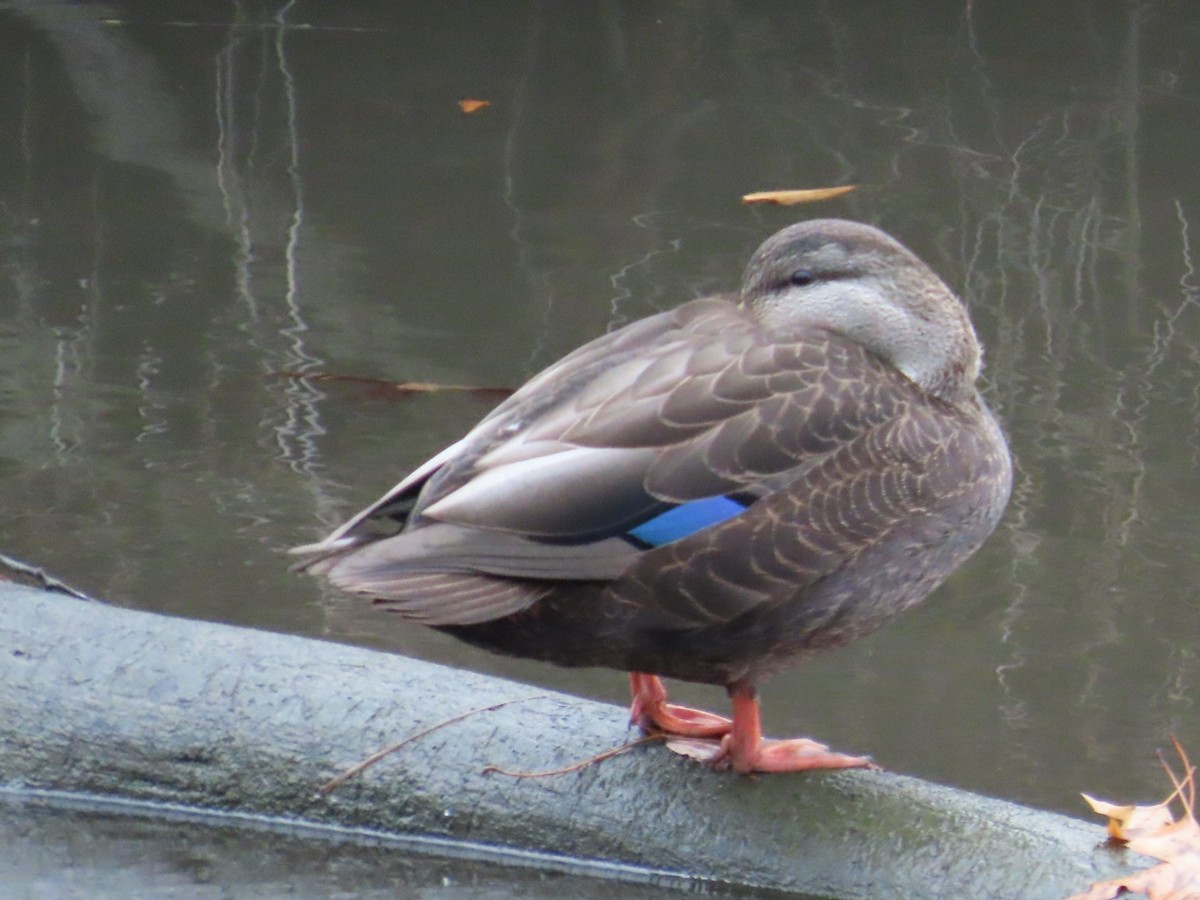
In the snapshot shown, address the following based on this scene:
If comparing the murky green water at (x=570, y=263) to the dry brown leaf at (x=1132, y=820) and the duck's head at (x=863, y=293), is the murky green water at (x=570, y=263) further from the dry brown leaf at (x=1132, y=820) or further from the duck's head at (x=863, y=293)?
the duck's head at (x=863, y=293)

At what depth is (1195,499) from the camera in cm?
550

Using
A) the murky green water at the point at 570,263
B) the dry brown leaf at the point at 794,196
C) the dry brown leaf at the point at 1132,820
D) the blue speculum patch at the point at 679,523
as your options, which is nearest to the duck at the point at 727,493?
the blue speculum patch at the point at 679,523

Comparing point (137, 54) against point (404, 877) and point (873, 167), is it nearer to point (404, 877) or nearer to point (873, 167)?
point (873, 167)

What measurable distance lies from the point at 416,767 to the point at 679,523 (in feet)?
2.29

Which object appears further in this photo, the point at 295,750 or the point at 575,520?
the point at 295,750

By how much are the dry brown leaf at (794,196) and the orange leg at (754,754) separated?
16.0 ft

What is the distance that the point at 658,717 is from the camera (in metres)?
3.09

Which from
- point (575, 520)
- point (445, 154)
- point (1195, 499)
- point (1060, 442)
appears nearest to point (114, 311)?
point (445, 154)

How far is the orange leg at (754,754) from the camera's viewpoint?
2.97m

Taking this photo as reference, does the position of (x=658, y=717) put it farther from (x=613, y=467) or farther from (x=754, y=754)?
(x=613, y=467)

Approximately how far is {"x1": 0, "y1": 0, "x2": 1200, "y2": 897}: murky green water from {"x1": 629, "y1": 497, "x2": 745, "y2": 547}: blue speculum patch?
1.82m

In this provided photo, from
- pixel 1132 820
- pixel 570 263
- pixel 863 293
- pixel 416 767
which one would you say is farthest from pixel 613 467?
pixel 570 263

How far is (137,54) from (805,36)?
3.48m

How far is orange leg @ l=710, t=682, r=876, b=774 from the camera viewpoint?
297cm
